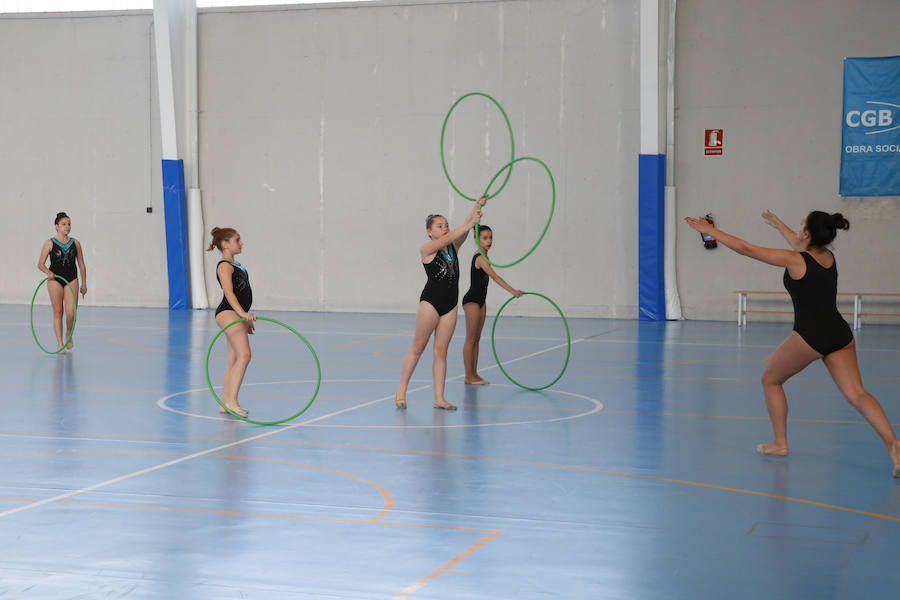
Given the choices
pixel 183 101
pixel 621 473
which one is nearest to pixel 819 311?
pixel 621 473

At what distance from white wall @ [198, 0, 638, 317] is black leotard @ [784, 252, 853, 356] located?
48.9ft

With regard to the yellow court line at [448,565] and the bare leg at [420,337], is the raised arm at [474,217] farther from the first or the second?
the yellow court line at [448,565]

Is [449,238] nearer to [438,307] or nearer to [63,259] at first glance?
[438,307]

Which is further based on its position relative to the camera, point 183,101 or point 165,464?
point 183,101

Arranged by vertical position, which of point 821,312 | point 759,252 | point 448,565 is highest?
point 759,252

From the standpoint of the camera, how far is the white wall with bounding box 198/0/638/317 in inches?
850

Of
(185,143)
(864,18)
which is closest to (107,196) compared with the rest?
(185,143)

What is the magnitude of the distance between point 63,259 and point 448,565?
36.3 ft

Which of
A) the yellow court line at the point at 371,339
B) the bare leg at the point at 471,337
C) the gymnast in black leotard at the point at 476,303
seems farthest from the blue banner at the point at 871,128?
the bare leg at the point at 471,337

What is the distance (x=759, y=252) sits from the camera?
6457 mm

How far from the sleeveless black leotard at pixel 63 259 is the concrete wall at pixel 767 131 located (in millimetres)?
12404

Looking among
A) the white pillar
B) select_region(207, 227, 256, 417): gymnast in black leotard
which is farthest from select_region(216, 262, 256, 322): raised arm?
the white pillar

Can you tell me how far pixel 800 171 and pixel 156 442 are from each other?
16.4 m

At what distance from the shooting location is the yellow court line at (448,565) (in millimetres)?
4223
